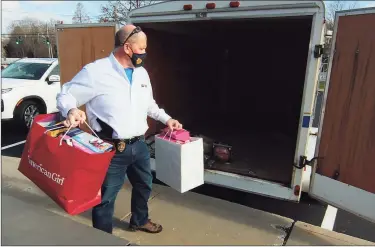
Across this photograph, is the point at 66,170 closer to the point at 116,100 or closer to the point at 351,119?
the point at 116,100

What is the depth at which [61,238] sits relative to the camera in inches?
72.0

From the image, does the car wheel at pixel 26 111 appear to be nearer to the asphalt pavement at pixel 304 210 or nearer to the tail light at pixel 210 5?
the asphalt pavement at pixel 304 210

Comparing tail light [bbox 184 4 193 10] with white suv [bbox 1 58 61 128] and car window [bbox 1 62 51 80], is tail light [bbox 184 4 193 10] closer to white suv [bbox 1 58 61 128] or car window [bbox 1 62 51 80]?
white suv [bbox 1 58 61 128]

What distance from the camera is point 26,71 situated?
24.5 ft

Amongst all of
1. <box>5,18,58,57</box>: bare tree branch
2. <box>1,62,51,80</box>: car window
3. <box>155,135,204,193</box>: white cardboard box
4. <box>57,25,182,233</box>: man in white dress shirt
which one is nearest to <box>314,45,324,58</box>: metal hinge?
<box>155,135,204,193</box>: white cardboard box

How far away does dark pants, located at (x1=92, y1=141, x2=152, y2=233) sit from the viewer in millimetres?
2400

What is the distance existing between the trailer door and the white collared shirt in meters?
1.65

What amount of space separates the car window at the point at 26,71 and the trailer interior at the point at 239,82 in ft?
12.1

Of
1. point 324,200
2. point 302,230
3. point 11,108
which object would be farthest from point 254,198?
point 11,108

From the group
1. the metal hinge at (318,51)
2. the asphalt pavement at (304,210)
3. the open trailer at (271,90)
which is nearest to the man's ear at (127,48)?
the open trailer at (271,90)

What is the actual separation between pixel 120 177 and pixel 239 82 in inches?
239

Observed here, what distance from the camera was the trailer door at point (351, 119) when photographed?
2.49m

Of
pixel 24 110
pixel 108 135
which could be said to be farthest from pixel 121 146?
pixel 24 110

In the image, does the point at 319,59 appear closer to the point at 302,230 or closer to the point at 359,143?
the point at 359,143
